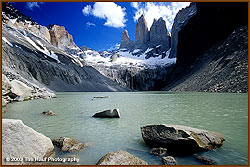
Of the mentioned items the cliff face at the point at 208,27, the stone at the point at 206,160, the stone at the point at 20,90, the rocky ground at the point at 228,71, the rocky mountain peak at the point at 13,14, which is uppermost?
the rocky mountain peak at the point at 13,14

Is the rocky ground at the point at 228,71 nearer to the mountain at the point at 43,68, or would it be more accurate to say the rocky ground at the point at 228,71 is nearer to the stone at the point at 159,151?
the stone at the point at 159,151

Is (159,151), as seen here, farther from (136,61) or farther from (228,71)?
(136,61)

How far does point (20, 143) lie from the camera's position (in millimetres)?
4859

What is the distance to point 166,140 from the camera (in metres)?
5.61

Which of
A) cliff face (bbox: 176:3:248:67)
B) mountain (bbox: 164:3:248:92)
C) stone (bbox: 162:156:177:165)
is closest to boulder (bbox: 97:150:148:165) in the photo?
stone (bbox: 162:156:177:165)

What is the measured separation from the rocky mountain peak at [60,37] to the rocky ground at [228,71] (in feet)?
523

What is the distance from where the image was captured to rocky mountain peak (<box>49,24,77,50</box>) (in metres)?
178

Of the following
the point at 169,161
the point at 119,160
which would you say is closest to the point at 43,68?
the point at 119,160

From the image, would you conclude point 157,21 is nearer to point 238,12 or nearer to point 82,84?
point 238,12

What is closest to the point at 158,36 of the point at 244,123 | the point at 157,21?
the point at 157,21

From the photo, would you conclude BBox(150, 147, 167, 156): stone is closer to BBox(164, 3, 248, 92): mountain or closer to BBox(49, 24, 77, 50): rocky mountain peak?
BBox(164, 3, 248, 92): mountain

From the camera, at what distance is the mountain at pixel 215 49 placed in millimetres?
41188

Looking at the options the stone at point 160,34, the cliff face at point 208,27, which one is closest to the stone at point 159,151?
the cliff face at point 208,27

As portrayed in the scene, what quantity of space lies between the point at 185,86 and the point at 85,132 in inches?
2142
